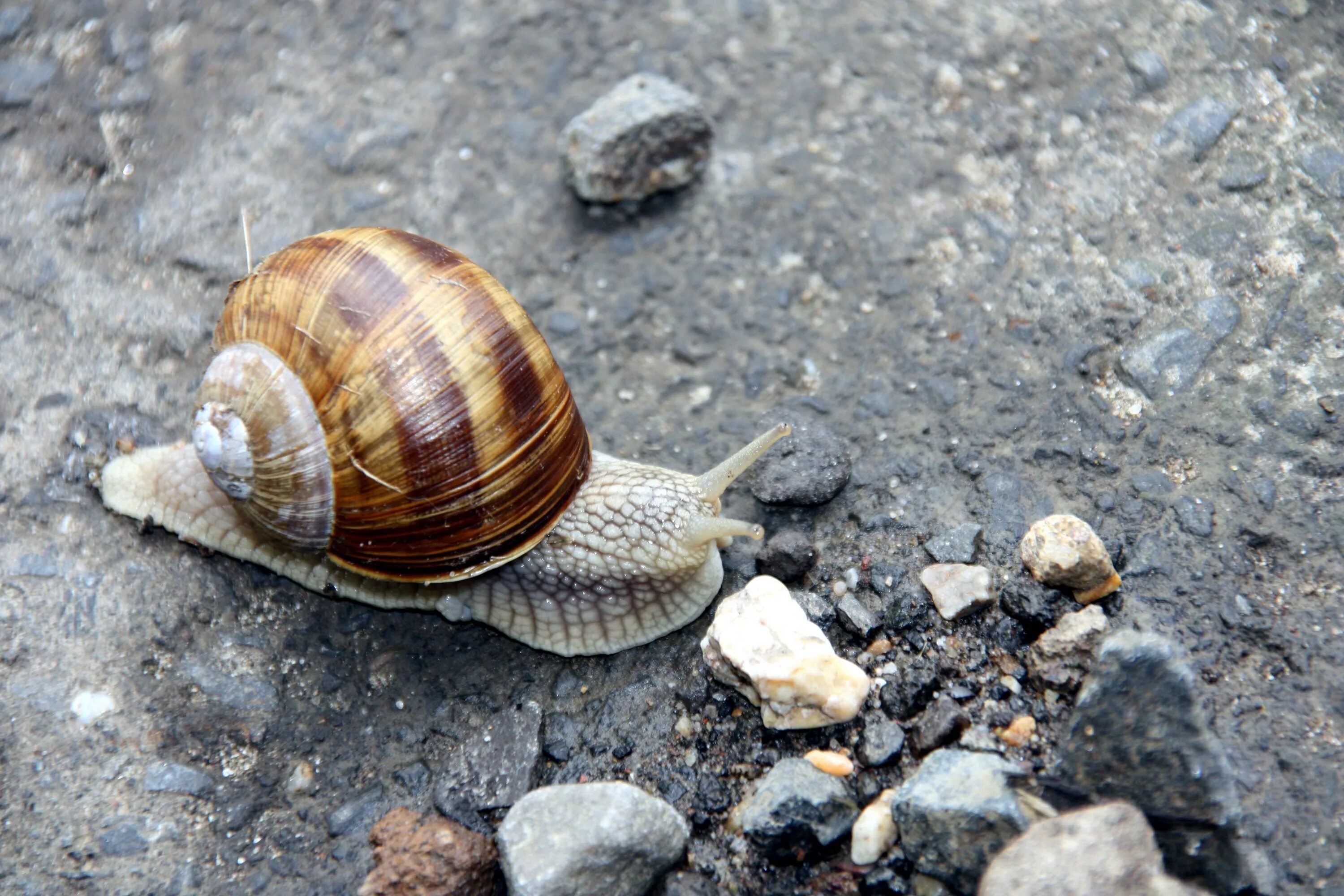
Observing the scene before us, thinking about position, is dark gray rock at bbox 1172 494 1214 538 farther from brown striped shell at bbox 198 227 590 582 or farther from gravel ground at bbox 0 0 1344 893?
brown striped shell at bbox 198 227 590 582

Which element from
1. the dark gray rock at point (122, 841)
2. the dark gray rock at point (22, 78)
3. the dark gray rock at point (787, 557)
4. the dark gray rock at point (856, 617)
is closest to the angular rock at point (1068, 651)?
the dark gray rock at point (856, 617)

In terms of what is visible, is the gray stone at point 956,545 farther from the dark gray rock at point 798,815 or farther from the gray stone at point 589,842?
the gray stone at point 589,842

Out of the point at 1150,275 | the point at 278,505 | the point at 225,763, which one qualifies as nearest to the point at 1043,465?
the point at 1150,275

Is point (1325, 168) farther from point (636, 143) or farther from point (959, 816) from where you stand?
point (959, 816)

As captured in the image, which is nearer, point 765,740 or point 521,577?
point 765,740

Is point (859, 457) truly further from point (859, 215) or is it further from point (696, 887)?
point (696, 887)

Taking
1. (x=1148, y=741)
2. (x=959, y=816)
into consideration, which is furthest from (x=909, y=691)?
(x=1148, y=741)

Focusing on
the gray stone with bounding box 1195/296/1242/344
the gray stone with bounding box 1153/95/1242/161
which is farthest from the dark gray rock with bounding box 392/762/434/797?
the gray stone with bounding box 1153/95/1242/161
